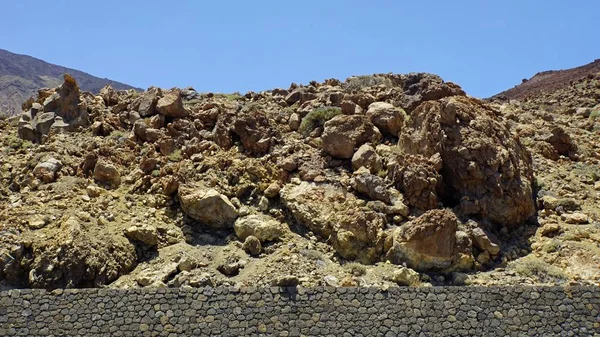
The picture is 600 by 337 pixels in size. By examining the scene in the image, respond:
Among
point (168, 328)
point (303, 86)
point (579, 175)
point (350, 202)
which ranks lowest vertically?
point (168, 328)

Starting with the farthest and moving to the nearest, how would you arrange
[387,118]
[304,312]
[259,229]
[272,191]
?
[387,118]
[272,191]
[259,229]
[304,312]

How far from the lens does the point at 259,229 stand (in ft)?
49.9

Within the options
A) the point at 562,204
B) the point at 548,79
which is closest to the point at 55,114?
the point at 562,204

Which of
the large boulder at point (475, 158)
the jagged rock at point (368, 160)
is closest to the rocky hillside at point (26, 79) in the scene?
the jagged rock at point (368, 160)

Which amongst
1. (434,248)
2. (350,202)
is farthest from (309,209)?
(434,248)

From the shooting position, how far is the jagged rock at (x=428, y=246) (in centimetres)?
1423

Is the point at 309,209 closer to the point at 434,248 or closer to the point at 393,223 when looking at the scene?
the point at 393,223

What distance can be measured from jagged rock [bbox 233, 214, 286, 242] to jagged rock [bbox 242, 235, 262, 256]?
0.34 metres

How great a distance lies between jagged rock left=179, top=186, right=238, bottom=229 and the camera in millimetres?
15781

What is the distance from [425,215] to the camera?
14.6 metres

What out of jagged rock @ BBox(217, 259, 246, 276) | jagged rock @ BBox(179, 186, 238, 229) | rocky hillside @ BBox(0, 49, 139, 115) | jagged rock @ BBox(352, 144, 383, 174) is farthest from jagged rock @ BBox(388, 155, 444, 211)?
rocky hillside @ BBox(0, 49, 139, 115)

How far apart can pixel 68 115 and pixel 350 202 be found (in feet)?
36.0

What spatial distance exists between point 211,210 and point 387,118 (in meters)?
6.89

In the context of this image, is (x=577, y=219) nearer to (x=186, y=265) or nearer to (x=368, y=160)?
(x=368, y=160)
